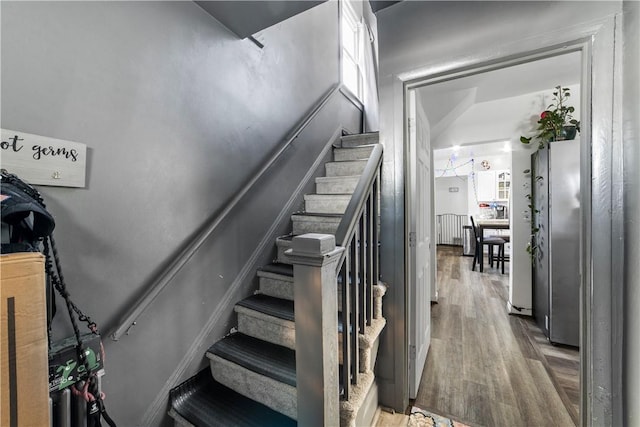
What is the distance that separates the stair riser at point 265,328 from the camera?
1544 mm

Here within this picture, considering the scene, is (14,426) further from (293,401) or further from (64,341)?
(293,401)

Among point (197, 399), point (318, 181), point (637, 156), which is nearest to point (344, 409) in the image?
point (197, 399)

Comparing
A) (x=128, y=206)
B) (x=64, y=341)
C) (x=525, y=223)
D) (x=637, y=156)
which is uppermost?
(x=637, y=156)

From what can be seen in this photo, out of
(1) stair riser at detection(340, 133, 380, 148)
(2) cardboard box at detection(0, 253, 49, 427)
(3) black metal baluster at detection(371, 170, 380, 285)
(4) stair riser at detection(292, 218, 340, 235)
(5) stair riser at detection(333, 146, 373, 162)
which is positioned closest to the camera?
(2) cardboard box at detection(0, 253, 49, 427)

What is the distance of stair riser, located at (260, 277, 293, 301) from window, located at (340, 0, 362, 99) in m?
2.90

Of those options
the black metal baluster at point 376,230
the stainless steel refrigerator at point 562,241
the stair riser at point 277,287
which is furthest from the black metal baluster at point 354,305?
the stainless steel refrigerator at point 562,241

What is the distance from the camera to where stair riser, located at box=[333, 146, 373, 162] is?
2.85m

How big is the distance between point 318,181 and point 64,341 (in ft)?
6.80

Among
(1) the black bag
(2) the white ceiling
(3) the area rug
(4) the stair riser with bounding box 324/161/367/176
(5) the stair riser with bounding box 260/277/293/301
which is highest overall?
(2) the white ceiling

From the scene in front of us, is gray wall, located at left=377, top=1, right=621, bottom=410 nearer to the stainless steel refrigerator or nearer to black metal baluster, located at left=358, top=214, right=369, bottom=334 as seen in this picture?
black metal baluster, located at left=358, top=214, right=369, bottom=334

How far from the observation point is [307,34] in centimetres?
273

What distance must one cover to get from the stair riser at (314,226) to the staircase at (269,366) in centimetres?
40

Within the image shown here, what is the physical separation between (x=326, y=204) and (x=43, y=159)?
1784 millimetres

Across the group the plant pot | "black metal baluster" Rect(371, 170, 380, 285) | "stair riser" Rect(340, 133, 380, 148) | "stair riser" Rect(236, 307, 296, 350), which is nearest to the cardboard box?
"stair riser" Rect(236, 307, 296, 350)
